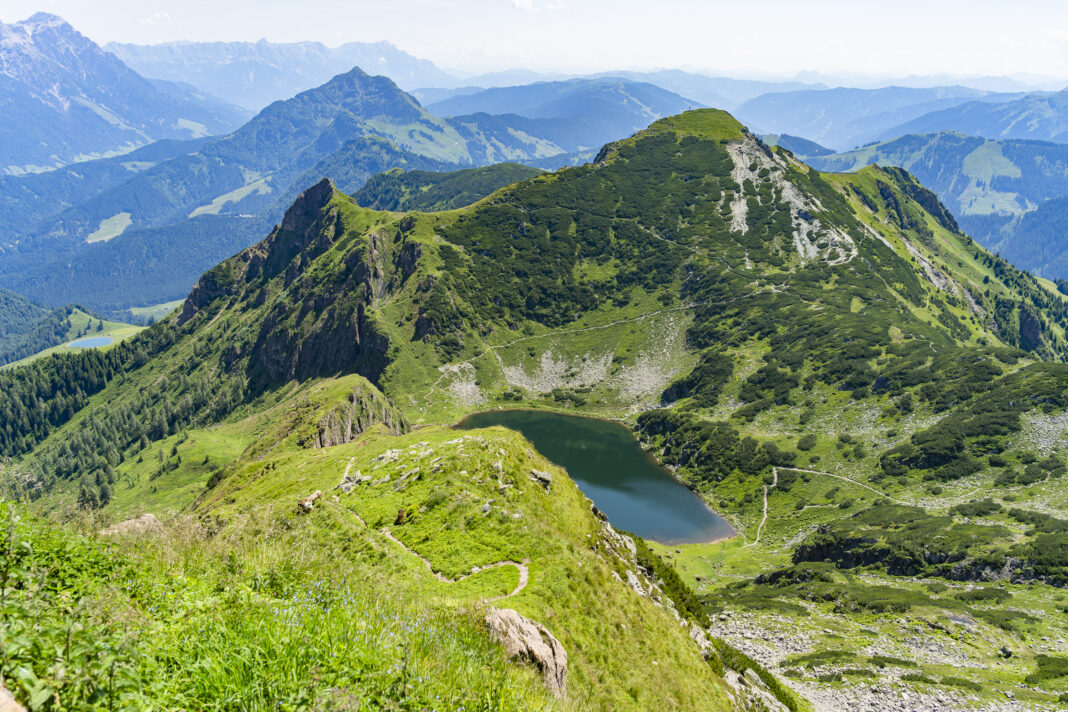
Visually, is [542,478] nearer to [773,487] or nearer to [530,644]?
[530,644]

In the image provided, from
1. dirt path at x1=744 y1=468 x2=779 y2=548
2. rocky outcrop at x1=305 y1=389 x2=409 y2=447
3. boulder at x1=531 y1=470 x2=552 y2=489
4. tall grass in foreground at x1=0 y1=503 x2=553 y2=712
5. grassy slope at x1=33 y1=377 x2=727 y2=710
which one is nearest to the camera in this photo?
tall grass in foreground at x1=0 y1=503 x2=553 y2=712

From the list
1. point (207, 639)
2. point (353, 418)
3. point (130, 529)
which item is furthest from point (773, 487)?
point (207, 639)

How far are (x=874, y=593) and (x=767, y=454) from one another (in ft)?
193

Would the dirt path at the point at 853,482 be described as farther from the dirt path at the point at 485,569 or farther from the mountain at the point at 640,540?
the dirt path at the point at 485,569

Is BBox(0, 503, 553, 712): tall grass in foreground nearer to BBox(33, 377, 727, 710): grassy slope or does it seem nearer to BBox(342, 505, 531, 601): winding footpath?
BBox(33, 377, 727, 710): grassy slope

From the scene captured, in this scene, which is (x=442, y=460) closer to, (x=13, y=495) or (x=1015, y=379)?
(x=13, y=495)

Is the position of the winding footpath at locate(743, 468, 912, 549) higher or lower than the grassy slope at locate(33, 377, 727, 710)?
lower

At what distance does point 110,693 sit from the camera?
5.33 m

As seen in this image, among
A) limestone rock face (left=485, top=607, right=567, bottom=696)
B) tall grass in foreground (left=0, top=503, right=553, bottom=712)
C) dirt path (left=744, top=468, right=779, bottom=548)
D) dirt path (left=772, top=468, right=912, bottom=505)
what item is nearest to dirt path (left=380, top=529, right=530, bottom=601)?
limestone rock face (left=485, top=607, right=567, bottom=696)

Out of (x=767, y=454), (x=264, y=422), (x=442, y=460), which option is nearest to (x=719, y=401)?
(x=767, y=454)

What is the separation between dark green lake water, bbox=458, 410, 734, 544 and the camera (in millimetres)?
113856

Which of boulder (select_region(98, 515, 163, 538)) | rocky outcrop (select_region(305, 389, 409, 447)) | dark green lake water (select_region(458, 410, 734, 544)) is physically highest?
boulder (select_region(98, 515, 163, 538))

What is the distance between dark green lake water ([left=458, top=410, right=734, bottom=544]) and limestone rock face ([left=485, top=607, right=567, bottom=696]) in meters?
96.6

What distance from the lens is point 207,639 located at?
7254 millimetres
